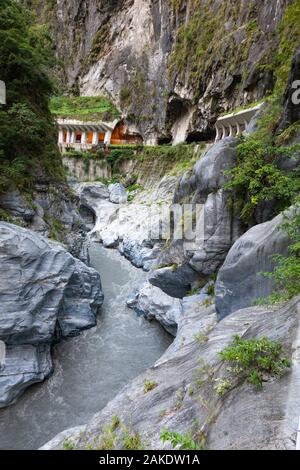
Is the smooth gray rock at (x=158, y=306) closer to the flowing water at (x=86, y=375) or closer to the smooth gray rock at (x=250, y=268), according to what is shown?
the flowing water at (x=86, y=375)

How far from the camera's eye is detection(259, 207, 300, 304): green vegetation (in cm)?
528

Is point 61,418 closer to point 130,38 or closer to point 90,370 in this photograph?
point 90,370

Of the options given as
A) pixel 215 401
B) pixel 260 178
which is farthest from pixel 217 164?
pixel 215 401

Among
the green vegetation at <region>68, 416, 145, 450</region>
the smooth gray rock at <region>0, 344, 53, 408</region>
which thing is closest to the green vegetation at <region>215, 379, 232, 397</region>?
the green vegetation at <region>68, 416, 145, 450</region>

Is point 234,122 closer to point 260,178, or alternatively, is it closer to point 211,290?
point 260,178

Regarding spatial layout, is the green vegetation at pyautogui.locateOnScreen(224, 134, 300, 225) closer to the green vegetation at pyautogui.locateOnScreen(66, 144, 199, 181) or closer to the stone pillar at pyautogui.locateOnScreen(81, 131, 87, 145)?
the green vegetation at pyautogui.locateOnScreen(66, 144, 199, 181)

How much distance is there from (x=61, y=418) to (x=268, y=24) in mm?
25684

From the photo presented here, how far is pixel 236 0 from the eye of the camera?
84.1ft

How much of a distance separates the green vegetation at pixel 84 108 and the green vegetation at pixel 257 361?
39.6 metres

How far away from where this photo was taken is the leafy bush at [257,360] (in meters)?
3.58

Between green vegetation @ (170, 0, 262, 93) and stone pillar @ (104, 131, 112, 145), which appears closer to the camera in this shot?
green vegetation @ (170, 0, 262, 93)

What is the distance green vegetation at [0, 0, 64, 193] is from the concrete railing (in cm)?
1215

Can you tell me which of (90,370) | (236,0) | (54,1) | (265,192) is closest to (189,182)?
(265,192)

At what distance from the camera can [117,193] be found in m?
31.4
